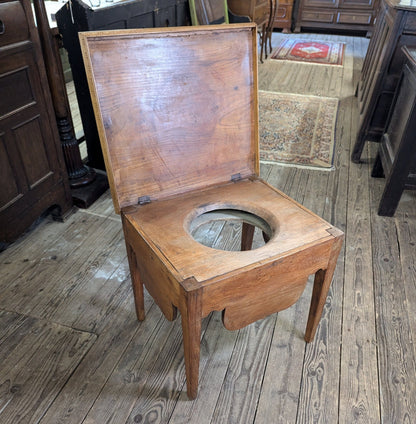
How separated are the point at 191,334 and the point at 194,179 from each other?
0.48 metres

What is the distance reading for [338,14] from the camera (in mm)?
5793

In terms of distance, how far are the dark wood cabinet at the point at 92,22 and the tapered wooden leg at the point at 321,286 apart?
145 centimetres

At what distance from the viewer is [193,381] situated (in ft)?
3.38

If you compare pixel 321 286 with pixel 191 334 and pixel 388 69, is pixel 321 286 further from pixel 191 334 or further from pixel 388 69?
pixel 388 69

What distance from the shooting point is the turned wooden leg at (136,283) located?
114 centimetres

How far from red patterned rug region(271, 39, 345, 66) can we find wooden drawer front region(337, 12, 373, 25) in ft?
2.03

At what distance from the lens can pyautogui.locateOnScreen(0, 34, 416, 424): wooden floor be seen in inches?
42.1

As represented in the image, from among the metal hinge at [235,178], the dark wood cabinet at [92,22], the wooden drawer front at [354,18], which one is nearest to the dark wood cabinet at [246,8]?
the dark wood cabinet at [92,22]

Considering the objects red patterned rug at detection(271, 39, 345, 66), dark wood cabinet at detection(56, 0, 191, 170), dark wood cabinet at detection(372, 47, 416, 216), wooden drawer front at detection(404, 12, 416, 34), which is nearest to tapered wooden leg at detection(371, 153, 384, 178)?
dark wood cabinet at detection(372, 47, 416, 216)

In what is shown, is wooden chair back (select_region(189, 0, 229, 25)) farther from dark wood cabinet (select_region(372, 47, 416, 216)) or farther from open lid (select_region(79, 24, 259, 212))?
open lid (select_region(79, 24, 259, 212))

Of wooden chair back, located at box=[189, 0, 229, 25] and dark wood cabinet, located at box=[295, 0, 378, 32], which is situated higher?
wooden chair back, located at box=[189, 0, 229, 25]

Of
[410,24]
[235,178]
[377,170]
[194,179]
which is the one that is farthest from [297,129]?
[194,179]

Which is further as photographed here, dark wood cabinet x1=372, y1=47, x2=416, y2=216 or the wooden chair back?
the wooden chair back

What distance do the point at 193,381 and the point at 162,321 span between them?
0.33m
